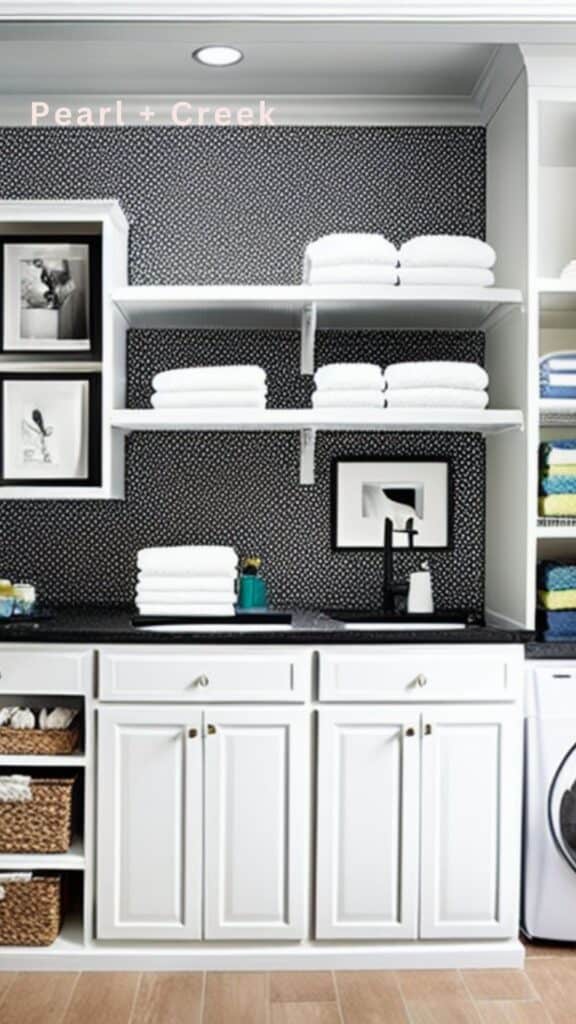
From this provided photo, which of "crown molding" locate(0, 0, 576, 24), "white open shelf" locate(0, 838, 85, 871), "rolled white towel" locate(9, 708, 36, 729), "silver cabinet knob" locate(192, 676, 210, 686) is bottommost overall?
"white open shelf" locate(0, 838, 85, 871)

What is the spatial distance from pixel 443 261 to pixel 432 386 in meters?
0.35

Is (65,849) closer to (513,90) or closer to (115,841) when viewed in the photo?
(115,841)

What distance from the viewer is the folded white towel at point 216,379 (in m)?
3.00

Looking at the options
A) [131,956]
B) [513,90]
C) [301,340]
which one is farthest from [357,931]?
[513,90]

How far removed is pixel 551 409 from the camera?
3045 mm

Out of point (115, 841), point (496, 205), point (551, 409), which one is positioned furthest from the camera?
point (496, 205)

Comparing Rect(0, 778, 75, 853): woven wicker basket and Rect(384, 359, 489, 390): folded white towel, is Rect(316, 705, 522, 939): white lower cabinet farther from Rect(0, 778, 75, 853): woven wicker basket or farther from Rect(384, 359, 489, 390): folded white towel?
Rect(384, 359, 489, 390): folded white towel

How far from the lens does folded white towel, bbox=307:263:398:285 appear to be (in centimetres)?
299

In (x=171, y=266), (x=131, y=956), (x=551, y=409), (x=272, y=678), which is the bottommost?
(x=131, y=956)

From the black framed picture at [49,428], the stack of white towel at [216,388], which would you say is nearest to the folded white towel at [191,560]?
the black framed picture at [49,428]

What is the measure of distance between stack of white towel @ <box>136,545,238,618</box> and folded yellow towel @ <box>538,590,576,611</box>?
0.91m

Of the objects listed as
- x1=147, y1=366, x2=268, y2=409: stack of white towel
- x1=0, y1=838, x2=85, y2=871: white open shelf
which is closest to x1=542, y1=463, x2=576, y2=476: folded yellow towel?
x1=147, y1=366, x2=268, y2=409: stack of white towel

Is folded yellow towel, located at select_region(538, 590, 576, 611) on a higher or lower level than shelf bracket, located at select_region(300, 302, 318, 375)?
lower

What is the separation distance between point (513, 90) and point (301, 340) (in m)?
0.96
